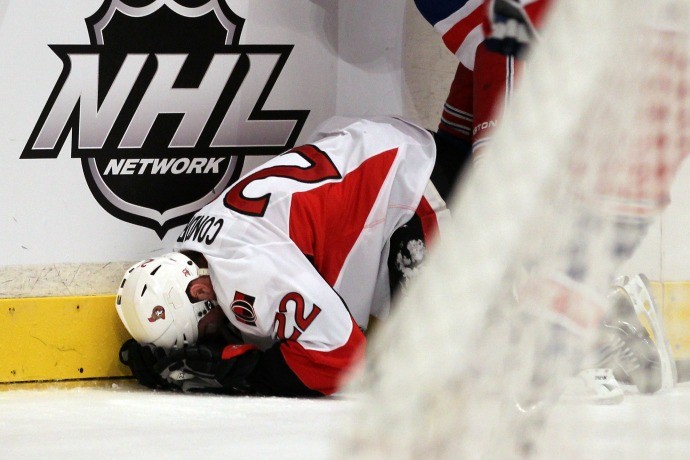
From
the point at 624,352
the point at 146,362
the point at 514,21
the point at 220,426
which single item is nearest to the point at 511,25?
the point at 514,21

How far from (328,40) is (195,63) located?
448 millimetres

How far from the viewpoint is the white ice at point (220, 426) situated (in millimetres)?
766

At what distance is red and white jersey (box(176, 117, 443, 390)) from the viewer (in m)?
2.78

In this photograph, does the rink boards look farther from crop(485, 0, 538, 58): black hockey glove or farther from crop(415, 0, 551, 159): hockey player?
crop(485, 0, 538, 58): black hockey glove

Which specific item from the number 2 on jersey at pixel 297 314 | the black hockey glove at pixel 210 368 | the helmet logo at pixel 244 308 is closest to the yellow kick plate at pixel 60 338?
the black hockey glove at pixel 210 368

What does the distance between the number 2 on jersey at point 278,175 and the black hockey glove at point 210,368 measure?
389mm

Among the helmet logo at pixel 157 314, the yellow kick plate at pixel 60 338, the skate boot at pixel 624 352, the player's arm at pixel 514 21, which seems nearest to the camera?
the player's arm at pixel 514 21

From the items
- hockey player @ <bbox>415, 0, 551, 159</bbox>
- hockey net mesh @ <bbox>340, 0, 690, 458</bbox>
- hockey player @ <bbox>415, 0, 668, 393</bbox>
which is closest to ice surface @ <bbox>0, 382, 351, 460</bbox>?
hockey player @ <bbox>415, 0, 668, 393</bbox>

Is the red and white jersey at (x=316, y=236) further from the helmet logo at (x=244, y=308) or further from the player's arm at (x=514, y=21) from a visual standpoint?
the player's arm at (x=514, y=21)

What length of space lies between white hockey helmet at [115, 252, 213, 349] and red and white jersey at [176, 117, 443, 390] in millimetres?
75

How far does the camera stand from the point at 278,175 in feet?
9.62

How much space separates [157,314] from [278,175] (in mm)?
515

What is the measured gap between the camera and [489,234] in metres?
0.57

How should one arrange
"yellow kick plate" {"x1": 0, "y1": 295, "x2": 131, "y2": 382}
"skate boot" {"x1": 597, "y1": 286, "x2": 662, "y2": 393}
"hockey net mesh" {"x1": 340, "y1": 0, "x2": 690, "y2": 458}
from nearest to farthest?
"hockey net mesh" {"x1": 340, "y1": 0, "x2": 690, "y2": 458} → "skate boot" {"x1": 597, "y1": 286, "x2": 662, "y2": 393} → "yellow kick plate" {"x1": 0, "y1": 295, "x2": 131, "y2": 382}
